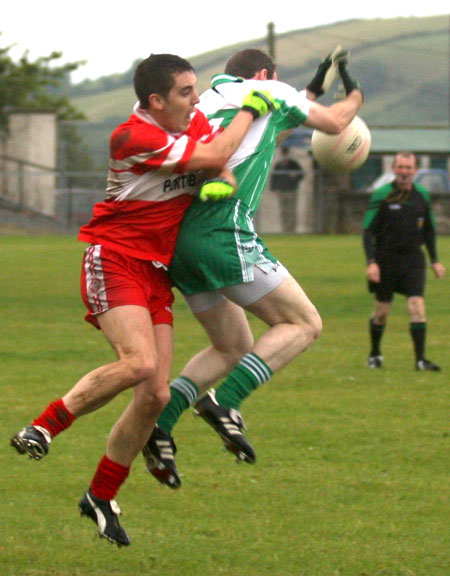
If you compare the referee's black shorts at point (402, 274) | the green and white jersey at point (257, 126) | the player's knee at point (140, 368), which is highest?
the green and white jersey at point (257, 126)

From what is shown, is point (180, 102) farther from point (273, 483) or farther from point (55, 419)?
point (273, 483)

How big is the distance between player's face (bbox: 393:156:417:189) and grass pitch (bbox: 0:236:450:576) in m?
1.88

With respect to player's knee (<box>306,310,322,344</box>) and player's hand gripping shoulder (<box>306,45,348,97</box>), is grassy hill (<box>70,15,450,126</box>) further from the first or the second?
player's knee (<box>306,310,322,344</box>)

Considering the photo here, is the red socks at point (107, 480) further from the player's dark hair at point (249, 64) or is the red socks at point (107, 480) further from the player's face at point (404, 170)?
the player's face at point (404, 170)

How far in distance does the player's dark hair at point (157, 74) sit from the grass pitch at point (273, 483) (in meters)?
2.32

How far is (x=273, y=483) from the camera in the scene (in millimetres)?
7961

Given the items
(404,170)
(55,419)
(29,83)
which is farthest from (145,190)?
(29,83)

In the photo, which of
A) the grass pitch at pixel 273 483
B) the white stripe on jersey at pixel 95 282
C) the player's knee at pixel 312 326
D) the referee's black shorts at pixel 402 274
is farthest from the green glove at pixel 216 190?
the referee's black shorts at pixel 402 274

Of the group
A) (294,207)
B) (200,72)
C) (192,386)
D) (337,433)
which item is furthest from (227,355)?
(200,72)

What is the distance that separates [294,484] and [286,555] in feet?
4.80

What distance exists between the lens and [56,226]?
128 ft

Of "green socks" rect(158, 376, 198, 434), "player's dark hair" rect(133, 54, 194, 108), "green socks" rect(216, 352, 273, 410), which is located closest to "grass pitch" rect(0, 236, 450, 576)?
"green socks" rect(158, 376, 198, 434)

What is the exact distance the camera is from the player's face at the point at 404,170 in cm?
1263

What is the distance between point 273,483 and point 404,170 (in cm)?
555
